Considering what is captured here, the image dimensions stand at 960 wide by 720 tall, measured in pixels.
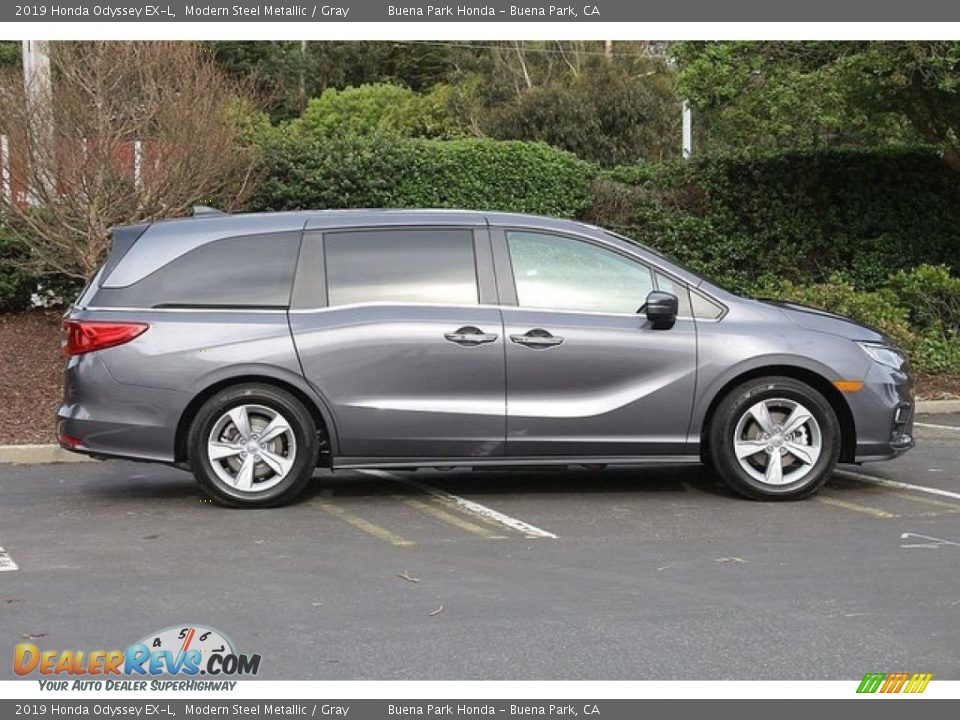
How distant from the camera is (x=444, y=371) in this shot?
857 centimetres

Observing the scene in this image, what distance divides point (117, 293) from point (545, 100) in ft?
97.8

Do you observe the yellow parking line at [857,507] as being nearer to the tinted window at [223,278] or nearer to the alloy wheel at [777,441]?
the alloy wheel at [777,441]

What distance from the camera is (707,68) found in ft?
60.4

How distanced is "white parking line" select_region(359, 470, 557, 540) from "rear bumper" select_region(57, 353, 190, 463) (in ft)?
5.62

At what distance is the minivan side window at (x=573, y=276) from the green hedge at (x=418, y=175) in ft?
28.8

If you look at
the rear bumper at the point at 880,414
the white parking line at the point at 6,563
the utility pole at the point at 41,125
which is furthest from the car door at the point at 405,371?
the utility pole at the point at 41,125

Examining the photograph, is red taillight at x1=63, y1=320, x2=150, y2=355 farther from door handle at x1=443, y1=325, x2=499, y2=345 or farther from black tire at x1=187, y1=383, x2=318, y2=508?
door handle at x1=443, y1=325, x2=499, y2=345

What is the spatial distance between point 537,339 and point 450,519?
1177 millimetres

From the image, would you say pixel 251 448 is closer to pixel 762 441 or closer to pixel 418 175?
pixel 762 441

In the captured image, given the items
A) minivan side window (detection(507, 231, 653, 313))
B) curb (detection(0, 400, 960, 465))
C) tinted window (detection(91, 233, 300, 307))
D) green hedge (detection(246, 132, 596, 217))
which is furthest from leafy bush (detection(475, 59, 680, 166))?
tinted window (detection(91, 233, 300, 307))

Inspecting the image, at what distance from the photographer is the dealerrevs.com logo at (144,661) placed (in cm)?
531

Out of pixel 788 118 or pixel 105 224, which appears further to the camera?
pixel 788 118

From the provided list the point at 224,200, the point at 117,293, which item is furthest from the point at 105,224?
the point at 117,293

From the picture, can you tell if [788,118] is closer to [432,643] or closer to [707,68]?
[707,68]
